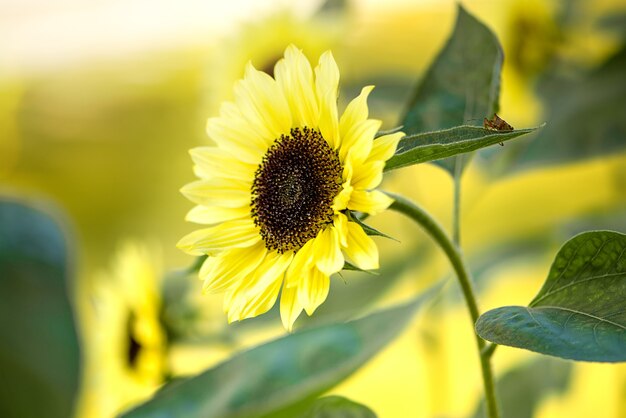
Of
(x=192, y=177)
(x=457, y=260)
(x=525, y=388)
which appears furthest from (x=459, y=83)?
(x=192, y=177)

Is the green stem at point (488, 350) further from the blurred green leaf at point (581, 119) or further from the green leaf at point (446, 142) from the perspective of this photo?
the blurred green leaf at point (581, 119)

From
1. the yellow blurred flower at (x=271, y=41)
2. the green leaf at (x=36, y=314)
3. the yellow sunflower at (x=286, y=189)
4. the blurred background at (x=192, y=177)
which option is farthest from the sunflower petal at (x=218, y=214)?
the green leaf at (x=36, y=314)

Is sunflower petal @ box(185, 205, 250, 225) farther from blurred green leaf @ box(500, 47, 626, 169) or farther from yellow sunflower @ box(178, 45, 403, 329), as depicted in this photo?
A: blurred green leaf @ box(500, 47, 626, 169)

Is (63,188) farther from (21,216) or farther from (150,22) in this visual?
(150,22)

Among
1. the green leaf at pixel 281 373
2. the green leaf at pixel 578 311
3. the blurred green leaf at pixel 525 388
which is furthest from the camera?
the blurred green leaf at pixel 525 388

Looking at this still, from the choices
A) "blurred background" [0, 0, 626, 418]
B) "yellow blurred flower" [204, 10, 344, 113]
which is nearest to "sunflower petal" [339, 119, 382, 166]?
"blurred background" [0, 0, 626, 418]

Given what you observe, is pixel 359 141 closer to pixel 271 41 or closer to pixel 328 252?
pixel 328 252
